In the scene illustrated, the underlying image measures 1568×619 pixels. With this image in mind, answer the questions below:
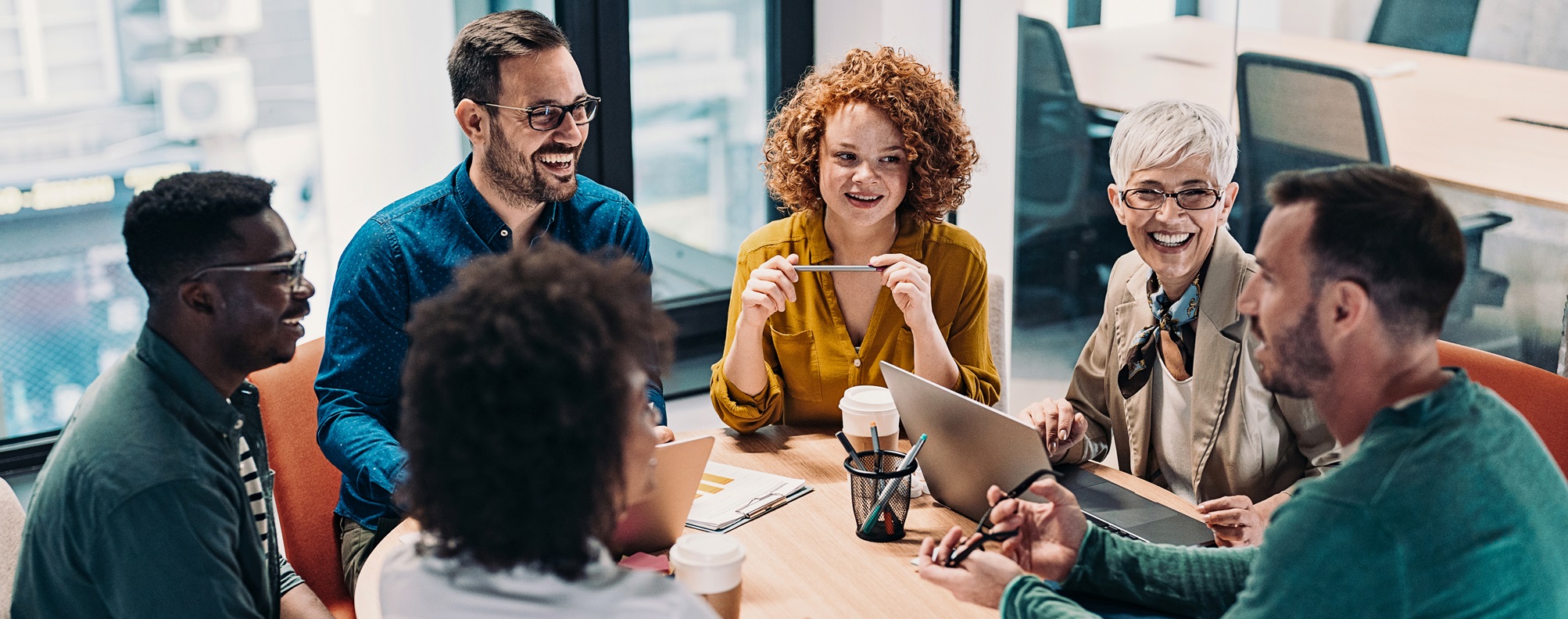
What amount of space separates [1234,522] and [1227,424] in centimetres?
37

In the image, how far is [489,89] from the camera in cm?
236

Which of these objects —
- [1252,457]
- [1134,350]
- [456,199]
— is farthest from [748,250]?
[1252,457]

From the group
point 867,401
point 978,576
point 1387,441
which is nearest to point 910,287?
point 867,401

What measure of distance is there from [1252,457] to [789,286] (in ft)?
2.79

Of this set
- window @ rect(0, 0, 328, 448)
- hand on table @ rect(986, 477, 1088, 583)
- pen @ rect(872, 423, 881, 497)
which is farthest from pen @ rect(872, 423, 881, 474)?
window @ rect(0, 0, 328, 448)

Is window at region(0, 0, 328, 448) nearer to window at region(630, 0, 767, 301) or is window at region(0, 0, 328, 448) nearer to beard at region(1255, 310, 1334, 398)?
window at region(630, 0, 767, 301)

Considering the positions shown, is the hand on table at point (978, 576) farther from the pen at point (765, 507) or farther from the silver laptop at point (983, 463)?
the pen at point (765, 507)

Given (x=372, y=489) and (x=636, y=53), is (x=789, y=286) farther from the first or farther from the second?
(x=636, y=53)

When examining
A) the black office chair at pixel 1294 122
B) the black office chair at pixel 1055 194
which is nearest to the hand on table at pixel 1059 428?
the black office chair at pixel 1294 122

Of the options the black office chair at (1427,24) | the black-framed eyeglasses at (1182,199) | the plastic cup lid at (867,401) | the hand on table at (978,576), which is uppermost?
the black office chair at (1427,24)

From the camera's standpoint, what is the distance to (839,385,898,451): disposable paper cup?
6.47 ft

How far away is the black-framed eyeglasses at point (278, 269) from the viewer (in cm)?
152

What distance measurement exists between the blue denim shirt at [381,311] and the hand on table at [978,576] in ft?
2.97

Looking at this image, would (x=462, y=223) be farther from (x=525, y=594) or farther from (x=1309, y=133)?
(x=1309, y=133)
